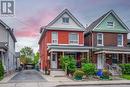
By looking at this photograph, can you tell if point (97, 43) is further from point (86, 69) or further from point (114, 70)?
point (86, 69)

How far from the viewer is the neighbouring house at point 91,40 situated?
44688 millimetres

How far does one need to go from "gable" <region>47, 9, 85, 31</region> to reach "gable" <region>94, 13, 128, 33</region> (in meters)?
3.16

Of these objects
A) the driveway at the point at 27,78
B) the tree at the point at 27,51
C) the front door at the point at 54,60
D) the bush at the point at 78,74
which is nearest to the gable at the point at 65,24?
the front door at the point at 54,60

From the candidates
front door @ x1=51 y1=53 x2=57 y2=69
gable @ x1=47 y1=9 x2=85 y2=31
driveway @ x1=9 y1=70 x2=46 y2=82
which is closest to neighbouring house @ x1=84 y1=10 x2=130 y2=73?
gable @ x1=47 y1=9 x2=85 y2=31

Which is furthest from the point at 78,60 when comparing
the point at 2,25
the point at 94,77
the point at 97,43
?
the point at 2,25

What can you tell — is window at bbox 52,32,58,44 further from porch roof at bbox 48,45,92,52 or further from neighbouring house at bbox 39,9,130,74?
porch roof at bbox 48,45,92,52

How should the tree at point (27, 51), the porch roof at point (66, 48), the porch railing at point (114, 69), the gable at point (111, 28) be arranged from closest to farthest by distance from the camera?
the porch railing at point (114, 69) < the porch roof at point (66, 48) < the gable at point (111, 28) < the tree at point (27, 51)

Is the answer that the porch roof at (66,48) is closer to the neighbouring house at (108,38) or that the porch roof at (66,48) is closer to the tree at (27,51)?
the neighbouring house at (108,38)

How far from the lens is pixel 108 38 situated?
4838 cm

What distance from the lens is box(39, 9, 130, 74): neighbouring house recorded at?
44.7 m

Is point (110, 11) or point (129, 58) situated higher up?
point (110, 11)

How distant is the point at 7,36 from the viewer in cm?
4678

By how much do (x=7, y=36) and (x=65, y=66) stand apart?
11.7m

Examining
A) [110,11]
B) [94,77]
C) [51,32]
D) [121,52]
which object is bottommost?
[94,77]
